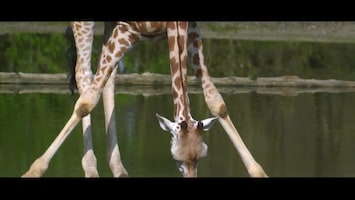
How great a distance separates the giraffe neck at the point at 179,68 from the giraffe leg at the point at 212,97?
0.29m

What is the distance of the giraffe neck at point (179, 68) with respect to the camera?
6.30 metres

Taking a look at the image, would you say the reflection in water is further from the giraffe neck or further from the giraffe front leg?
the giraffe neck

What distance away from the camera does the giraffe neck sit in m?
6.30

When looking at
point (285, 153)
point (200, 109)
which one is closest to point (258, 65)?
point (200, 109)

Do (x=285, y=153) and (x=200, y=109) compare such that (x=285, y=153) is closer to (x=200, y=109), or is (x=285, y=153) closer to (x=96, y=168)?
(x=96, y=168)

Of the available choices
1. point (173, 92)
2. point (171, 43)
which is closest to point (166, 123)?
point (173, 92)

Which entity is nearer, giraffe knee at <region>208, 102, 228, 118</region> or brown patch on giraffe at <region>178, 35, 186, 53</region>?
brown patch on giraffe at <region>178, 35, 186, 53</region>

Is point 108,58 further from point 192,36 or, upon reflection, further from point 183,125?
point 183,125

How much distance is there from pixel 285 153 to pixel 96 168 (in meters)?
1.59

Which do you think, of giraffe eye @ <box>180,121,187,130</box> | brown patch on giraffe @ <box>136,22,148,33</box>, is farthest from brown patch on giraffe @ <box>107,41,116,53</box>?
giraffe eye @ <box>180,121,187,130</box>

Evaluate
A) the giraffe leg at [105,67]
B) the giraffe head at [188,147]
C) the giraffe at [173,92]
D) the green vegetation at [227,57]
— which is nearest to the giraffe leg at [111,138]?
the giraffe at [173,92]

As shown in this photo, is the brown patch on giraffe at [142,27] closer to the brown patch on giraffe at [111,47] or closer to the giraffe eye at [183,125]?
the brown patch on giraffe at [111,47]

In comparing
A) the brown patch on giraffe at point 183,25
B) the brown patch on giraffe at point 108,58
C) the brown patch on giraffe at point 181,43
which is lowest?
the brown patch on giraffe at point 108,58

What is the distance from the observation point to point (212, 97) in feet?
22.4
